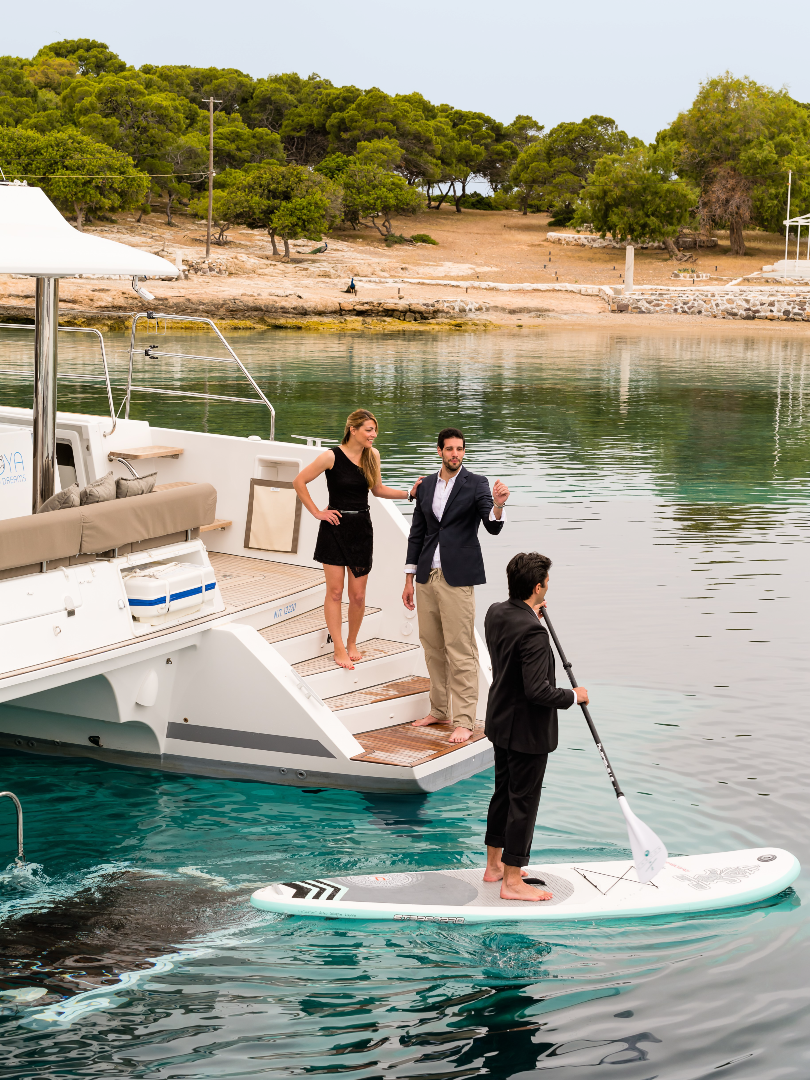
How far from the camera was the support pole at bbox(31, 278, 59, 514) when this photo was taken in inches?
286

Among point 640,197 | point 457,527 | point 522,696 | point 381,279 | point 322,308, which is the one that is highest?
point 640,197

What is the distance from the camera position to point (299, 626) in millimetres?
8438

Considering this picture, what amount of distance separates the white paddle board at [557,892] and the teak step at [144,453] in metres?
4.20

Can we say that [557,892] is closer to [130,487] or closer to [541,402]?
[130,487]

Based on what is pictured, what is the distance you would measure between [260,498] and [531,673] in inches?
172

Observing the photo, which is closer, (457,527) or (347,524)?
(457,527)

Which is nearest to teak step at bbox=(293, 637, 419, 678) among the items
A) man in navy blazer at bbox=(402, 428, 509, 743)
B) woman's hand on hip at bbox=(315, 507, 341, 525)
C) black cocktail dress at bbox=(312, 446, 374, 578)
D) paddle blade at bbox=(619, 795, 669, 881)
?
black cocktail dress at bbox=(312, 446, 374, 578)

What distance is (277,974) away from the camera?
553cm

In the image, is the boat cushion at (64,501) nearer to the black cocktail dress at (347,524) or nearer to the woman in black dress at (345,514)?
the woman in black dress at (345,514)

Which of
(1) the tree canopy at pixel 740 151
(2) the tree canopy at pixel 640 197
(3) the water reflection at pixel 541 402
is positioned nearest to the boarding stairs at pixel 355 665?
(3) the water reflection at pixel 541 402

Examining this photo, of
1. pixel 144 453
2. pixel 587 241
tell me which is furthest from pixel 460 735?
pixel 587 241

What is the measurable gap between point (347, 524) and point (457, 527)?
92 cm

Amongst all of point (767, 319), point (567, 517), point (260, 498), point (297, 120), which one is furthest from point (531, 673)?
point (297, 120)

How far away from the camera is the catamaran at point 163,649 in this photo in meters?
6.75
